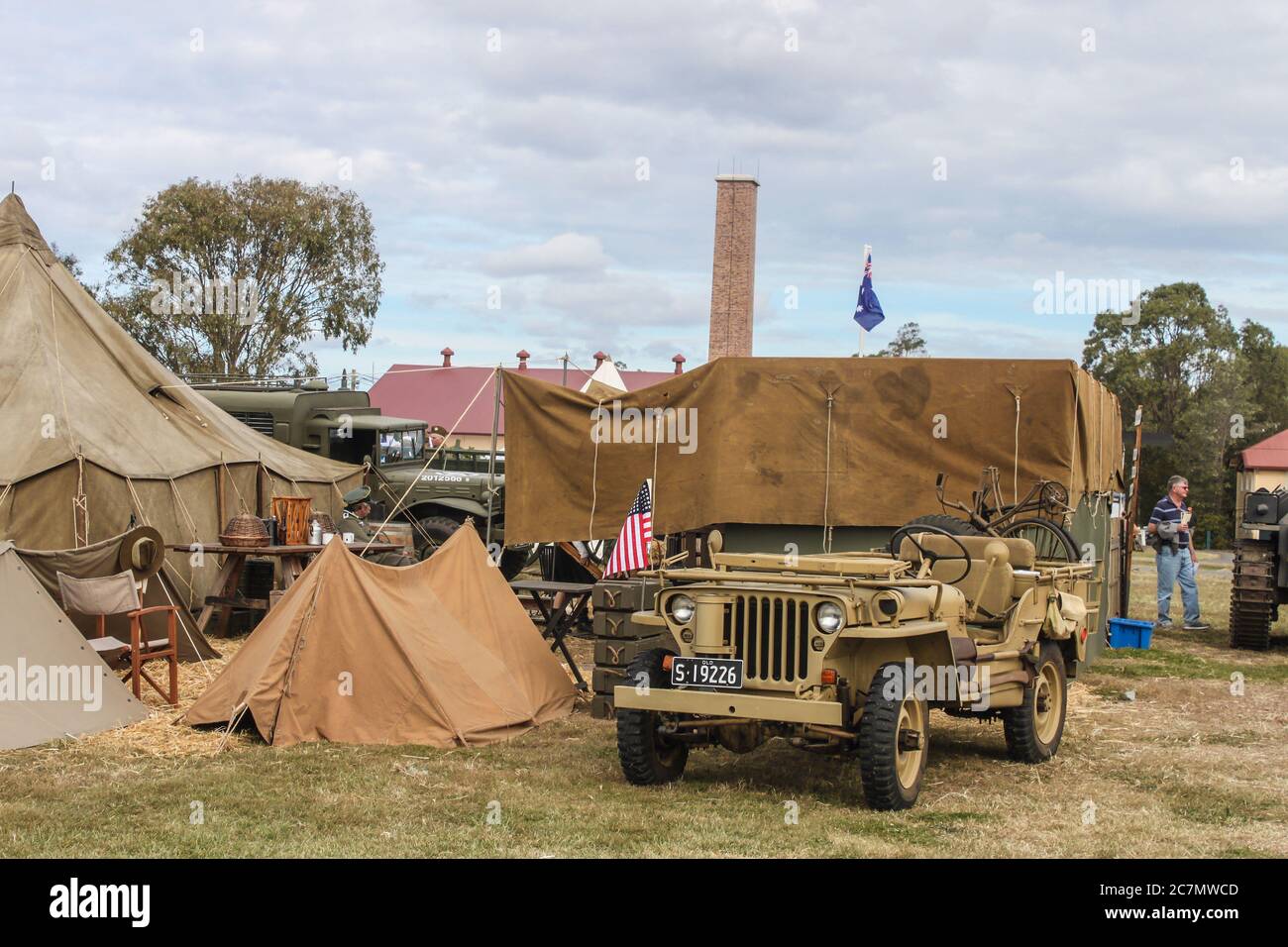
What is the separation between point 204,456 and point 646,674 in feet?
28.3

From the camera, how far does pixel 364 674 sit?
8734mm

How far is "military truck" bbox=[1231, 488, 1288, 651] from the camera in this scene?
1472 cm

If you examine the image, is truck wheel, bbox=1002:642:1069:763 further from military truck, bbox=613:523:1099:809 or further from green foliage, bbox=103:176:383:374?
green foliage, bbox=103:176:383:374

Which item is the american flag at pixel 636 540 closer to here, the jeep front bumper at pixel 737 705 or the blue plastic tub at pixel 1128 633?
the jeep front bumper at pixel 737 705

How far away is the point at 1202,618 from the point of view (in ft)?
59.1

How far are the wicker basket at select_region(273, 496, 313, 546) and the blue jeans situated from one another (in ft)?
32.2

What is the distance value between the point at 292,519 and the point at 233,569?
2.39ft

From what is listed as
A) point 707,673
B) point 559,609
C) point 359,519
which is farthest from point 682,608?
point 359,519

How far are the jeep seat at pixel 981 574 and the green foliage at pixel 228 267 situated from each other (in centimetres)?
3075

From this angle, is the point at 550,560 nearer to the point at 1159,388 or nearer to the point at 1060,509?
the point at 1060,509

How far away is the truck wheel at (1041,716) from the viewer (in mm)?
8273

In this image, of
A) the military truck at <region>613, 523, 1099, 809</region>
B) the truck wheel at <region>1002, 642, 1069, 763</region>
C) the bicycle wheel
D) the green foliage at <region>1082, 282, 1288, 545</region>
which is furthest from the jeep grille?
the green foliage at <region>1082, 282, 1288, 545</region>

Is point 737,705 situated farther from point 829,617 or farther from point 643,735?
point 643,735
